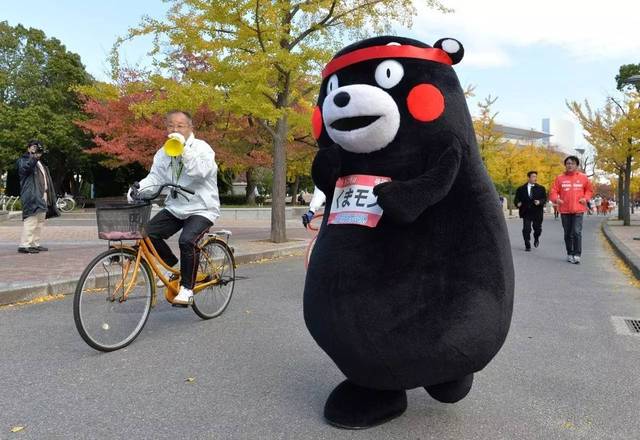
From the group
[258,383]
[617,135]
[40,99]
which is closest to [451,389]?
[258,383]

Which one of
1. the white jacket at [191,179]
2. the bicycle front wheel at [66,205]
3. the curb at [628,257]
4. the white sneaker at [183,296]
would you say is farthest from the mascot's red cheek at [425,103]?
the bicycle front wheel at [66,205]

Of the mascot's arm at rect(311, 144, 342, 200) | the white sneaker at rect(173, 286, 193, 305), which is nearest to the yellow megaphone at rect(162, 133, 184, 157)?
the white sneaker at rect(173, 286, 193, 305)

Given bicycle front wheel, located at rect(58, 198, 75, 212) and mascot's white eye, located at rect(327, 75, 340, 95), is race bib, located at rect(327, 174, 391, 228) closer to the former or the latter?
mascot's white eye, located at rect(327, 75, 340, 95)

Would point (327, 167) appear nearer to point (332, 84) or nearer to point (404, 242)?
point (332, 84)

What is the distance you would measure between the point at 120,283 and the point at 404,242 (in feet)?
7.92

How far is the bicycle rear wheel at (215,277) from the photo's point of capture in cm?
499

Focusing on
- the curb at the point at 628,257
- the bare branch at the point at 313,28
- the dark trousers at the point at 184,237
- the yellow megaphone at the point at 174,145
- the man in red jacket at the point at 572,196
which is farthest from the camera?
the bare branch at the point at 313,28

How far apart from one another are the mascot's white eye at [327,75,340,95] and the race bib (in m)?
0.46

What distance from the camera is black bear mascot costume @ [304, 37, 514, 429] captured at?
2.41 meters

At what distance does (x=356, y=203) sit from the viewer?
2.61 meters

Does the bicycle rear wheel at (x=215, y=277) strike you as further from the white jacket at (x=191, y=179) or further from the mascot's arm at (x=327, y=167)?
the mascot's arm at (x=327, y=167)

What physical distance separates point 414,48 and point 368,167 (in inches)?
23.9

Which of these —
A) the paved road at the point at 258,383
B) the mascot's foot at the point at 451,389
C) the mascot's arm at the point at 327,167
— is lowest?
the paved road at the point at 258,383

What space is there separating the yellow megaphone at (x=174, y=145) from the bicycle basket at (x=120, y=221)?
49 cm
